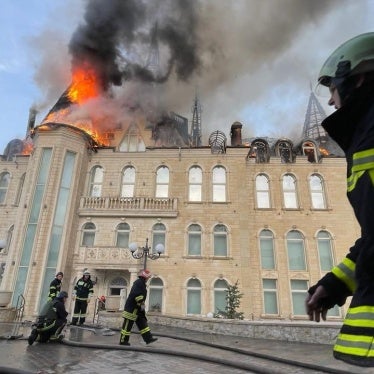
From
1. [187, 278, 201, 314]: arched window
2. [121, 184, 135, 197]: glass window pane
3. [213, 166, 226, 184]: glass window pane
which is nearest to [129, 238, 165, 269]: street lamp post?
[187, 278, 201, 314]: arched window

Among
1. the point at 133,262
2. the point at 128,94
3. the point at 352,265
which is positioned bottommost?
the point at 352,265

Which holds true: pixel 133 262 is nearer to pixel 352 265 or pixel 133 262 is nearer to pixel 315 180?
pixel 315 180

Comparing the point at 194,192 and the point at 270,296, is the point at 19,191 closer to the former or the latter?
the point at 194,192

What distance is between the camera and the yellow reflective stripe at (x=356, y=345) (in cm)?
129

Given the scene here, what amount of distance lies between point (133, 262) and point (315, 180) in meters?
14.9

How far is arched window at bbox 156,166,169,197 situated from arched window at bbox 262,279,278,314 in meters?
9.57

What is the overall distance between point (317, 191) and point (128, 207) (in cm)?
1417

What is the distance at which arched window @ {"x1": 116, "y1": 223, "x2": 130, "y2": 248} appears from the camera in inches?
887

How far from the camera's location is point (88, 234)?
75.1 ft

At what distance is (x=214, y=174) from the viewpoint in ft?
80.5

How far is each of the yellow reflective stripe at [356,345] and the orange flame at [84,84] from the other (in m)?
27.6

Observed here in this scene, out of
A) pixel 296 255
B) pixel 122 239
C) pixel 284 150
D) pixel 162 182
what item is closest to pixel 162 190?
pixel 162 182

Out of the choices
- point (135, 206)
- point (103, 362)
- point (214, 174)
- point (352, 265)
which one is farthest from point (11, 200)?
point (352, 265)

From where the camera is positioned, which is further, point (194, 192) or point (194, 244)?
point (194, 192)
